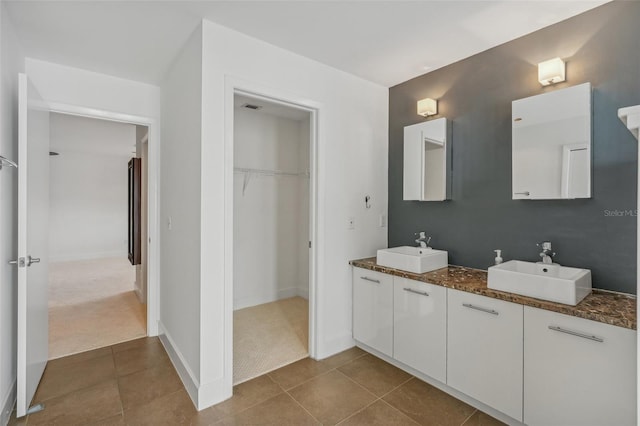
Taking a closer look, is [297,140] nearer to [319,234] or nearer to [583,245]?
[319,234]

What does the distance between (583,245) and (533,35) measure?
4.72ft

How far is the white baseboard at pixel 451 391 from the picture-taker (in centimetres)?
192

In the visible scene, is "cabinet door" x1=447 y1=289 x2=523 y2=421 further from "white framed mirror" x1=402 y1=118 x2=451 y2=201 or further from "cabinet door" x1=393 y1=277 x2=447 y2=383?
"white framed mirror" x1=402 y1=118 x2=451 y2=201

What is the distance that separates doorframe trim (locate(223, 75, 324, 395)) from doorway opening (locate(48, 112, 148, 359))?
5.14ft

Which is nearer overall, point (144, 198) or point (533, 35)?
point (533, 35)

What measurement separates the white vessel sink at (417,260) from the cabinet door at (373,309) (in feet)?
0.39

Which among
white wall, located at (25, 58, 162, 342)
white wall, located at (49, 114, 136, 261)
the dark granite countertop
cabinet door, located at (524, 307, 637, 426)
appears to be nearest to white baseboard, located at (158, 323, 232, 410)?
white wall, located at (25, 58, 162, 342)

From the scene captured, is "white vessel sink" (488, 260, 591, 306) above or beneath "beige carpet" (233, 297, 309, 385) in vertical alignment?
above

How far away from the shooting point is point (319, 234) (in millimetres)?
2670

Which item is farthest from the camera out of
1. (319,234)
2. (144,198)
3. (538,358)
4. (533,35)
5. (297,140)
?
(297,140)

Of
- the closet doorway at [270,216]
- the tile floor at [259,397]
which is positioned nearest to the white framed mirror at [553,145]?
the tile floor at [259,397]

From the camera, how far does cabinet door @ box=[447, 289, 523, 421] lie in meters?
1.82

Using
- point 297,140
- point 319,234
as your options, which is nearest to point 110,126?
point 297,140

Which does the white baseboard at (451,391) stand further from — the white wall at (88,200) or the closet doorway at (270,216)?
the white wall at (88,200)
